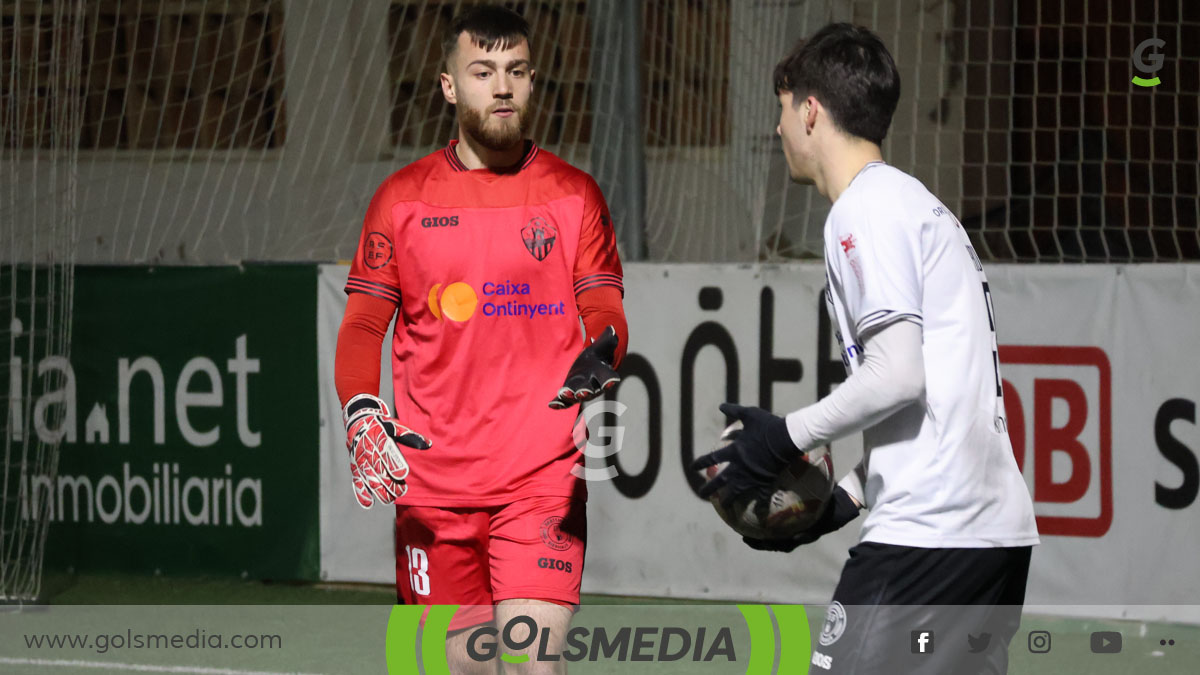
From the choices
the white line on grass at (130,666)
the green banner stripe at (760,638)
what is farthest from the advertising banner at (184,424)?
the green banner stripe at (760,638)

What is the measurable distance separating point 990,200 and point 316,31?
154 inches

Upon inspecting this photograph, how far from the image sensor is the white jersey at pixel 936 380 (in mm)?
2486

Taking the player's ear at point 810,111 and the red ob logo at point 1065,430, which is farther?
the red ob logo at point 1065,430

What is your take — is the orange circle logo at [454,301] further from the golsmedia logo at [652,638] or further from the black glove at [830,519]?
the black glove at [830,519]

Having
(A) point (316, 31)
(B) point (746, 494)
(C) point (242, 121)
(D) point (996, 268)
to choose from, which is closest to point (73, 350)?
(A) point (316, 31)

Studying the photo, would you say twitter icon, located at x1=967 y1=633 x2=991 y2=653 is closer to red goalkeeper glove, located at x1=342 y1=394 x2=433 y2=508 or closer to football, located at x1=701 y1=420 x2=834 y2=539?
football, located at x1=701 y1=420 x2=834 y2=539

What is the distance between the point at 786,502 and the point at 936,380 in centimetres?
38

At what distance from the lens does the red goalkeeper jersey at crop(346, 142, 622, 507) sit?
358 centimetres

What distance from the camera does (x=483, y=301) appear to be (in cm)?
358

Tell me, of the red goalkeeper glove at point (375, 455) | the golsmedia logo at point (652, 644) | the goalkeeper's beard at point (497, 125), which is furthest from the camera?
the golsmedia logo at point (652, 644)

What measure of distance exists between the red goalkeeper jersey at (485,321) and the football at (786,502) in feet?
3.14

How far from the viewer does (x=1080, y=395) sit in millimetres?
5633

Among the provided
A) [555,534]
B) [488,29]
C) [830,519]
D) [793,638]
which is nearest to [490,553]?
[555,534]

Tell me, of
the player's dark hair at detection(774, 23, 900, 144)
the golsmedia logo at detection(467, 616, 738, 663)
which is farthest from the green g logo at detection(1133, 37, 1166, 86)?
the player's dark hair at detection(774, 23, 900, 144)
